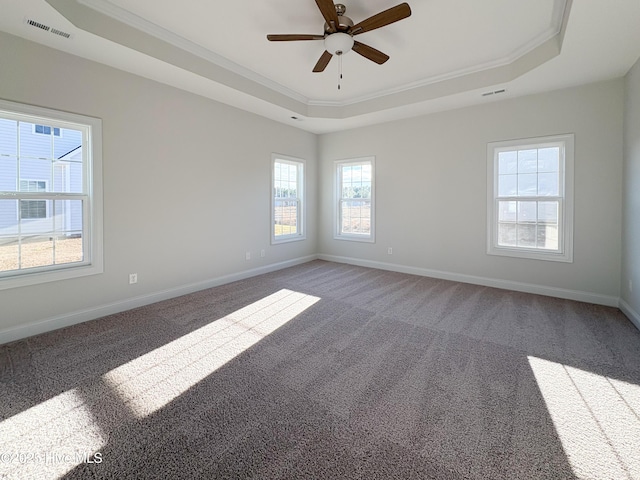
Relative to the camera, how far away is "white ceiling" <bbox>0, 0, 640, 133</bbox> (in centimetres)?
259

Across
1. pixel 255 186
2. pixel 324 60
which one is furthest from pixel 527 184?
pixel 255 186

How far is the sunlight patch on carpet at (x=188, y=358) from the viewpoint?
1.94m

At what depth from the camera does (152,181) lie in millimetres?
3625

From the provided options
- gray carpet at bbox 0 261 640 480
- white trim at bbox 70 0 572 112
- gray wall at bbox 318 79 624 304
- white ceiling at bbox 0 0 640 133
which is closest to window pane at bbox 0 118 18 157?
white ceiling at bbox 0 0 640 133

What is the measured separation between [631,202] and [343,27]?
3.64m

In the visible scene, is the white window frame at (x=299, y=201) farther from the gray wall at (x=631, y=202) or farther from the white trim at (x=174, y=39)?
the gray wall at (x=631, y=202)

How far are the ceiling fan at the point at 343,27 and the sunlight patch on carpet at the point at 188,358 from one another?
9.17 feet

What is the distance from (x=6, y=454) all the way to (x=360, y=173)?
5652mm

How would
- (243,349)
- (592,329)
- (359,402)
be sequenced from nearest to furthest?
(359,402) < (243,349) < (592,329)

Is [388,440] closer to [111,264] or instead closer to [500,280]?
[111,264]

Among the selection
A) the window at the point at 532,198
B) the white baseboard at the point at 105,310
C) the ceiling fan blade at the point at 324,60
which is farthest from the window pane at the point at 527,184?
the white baseboard at the point at 105,310

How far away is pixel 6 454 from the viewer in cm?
146

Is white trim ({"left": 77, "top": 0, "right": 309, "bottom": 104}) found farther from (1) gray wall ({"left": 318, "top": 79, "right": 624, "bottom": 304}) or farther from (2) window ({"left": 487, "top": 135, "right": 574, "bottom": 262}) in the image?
(2) window ({"left": 487, "top": 135, "right": 574, "bottom": 262})

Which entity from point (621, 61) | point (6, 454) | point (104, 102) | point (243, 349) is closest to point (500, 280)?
point (621, 61)
